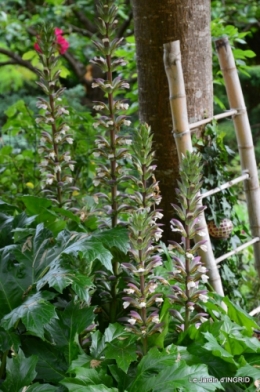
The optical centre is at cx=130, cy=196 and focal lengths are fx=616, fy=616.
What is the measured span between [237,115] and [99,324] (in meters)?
1.06

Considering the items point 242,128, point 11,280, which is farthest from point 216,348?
point 242,128

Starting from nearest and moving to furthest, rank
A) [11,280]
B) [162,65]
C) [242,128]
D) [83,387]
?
[83,387] < [11,280] < [162,65] < [242,128]

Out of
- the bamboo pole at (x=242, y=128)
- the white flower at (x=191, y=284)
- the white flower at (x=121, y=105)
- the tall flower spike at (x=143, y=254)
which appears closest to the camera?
the tall flower spike at (x=143, y=254)

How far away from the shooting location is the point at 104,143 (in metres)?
1.99

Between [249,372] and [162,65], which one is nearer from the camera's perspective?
[249,372]

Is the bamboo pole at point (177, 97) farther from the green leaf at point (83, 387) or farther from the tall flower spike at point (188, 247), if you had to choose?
the green leaf at point (83, 387)

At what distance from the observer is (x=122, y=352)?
165cm

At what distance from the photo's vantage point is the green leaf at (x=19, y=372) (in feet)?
5.30

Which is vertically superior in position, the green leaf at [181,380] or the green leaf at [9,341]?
the green leaf at [9,341]

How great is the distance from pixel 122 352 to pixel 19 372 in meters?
0.28

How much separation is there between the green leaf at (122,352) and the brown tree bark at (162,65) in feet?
2.63

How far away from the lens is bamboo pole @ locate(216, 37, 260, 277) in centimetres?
248

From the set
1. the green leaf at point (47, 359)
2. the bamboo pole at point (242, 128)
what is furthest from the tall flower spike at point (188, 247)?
the bamboo pole at point (242, 128)

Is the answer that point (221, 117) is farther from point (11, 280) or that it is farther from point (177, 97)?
point (11, 280)
